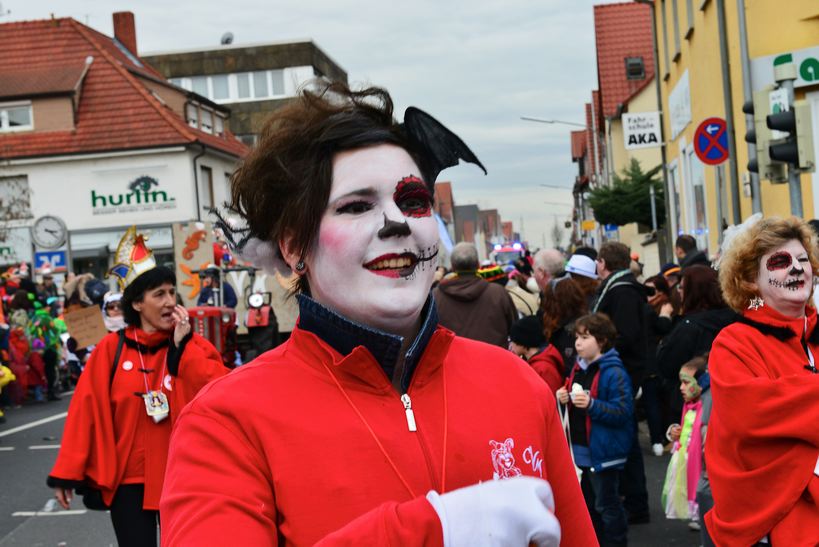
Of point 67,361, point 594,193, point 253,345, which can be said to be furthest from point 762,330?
point 594,193

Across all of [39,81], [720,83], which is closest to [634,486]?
[720,83]

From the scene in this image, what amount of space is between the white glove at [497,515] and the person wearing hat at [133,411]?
3.71 metres

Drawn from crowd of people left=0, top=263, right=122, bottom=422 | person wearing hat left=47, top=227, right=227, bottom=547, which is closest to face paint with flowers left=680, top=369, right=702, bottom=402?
person wearing hat left=47, top=227, right=227, bottom=547

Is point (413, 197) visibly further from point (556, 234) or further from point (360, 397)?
point (556, 234)

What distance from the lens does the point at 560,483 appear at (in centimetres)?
219

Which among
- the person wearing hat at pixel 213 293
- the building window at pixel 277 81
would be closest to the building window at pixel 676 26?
the person wearing hat at pixel 213 293

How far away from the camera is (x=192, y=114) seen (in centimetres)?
4312

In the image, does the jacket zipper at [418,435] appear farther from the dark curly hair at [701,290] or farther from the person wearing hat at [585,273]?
the person wearing hat at [585,273]

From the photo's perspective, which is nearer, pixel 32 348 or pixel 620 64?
pixel 32 348

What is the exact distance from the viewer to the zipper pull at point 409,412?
2.01 meters

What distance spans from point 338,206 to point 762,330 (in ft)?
9.02

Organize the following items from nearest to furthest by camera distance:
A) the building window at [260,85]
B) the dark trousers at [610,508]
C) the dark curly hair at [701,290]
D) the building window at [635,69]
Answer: the dark trousers at [610,508]
the dark curly hair at [701,290]
the building window at [635,69]
the building window at [260,85]

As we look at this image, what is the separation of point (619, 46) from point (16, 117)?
2573cm

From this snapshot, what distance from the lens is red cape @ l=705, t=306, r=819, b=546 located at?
13.1 ft
